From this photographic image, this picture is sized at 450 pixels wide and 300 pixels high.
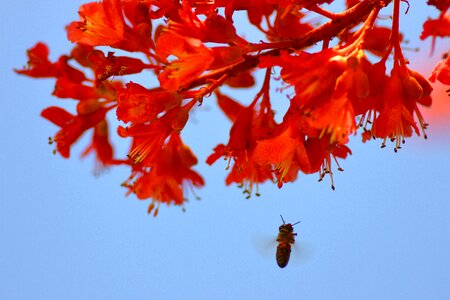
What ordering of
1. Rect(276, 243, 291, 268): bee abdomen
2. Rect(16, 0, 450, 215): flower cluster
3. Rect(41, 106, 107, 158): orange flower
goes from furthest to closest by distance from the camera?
Rect(276, 243, 291, 268): bee abdomen < Rect(41, 106, 107, 158): orange flower < Rect(16, 0, 450, 215): flower cluster

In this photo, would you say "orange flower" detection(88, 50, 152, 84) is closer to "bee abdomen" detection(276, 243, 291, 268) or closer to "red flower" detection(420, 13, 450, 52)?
"red flower" detection(420, 13, 450, 52)

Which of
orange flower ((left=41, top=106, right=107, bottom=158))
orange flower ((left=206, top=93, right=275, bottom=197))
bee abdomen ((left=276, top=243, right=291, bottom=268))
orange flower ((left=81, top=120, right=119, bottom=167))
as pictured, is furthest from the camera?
orange flower ((left=81, top=120, right=119, bottom=167))

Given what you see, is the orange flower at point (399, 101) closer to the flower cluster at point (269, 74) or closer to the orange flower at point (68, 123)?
the flower cluster at point (269, 74)

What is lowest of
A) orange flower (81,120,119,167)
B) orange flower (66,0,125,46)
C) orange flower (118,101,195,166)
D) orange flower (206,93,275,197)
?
orange flower (118,101,195,166)

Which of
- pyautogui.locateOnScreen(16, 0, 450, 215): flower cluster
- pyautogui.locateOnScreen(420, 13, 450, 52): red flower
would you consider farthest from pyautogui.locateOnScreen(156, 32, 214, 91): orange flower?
pyautogui.locateOnScreen(420, 13, 450, 52): red flower

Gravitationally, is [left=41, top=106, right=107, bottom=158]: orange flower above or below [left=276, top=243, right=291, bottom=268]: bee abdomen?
above

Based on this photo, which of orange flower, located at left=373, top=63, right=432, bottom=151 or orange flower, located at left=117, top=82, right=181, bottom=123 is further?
orange flower, located at left=117, top=82, right=181, bottom=123

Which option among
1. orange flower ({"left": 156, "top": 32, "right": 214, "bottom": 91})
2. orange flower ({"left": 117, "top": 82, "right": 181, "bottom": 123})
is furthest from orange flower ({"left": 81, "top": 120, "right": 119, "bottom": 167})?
orange flower ({"left": 156, "top": 32, "right": 214, "bottom": 91})

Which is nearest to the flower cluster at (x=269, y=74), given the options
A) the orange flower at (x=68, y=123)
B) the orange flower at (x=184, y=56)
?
the orange flower at (x=184, y=56)

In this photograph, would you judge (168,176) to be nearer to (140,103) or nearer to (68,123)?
(68,123)
